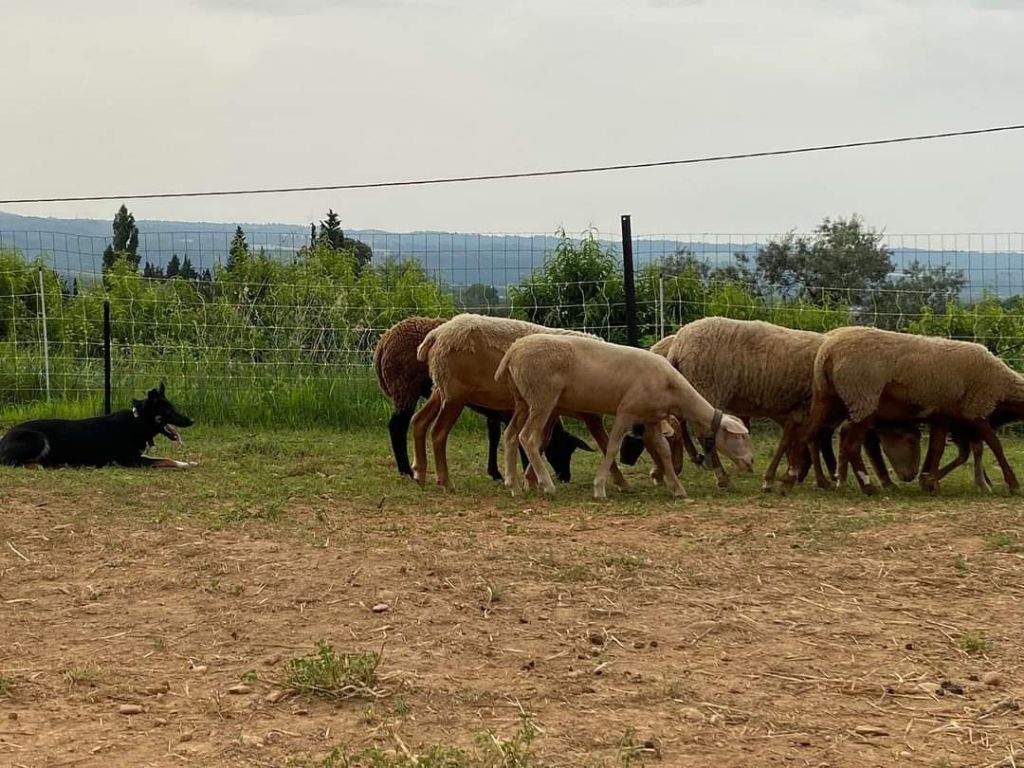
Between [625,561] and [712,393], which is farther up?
[712,393]

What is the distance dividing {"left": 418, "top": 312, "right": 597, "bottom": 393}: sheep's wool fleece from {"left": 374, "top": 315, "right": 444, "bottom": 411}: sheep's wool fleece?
705 mm

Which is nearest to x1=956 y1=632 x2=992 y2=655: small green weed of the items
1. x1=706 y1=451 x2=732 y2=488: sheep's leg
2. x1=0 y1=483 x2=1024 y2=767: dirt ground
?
x1=0 y1=483 x2=1024 y2=767: dirt ground

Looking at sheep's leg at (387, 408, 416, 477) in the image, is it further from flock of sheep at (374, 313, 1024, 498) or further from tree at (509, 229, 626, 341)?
tree at (509, 229, 626, 341)

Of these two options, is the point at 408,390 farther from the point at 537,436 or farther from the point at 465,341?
the point at 537,436

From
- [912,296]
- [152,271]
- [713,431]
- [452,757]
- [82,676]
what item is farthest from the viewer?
[912,296]

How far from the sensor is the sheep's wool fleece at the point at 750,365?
10.9m

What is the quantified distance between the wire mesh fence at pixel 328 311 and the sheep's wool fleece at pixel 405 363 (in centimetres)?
356

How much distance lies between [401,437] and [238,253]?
1098cm

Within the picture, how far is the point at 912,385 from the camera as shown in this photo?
10.1 m

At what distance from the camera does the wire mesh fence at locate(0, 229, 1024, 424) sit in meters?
15.3

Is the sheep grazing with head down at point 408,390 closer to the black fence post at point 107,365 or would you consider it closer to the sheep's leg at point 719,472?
the sheep's leg at point 719,472

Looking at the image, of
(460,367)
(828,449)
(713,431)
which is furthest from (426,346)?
(828,449)

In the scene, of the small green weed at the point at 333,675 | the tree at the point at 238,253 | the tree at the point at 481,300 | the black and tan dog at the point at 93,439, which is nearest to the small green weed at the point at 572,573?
the small green weed at the point at 333,675

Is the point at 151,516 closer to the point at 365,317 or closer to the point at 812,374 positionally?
the point at 812,374
